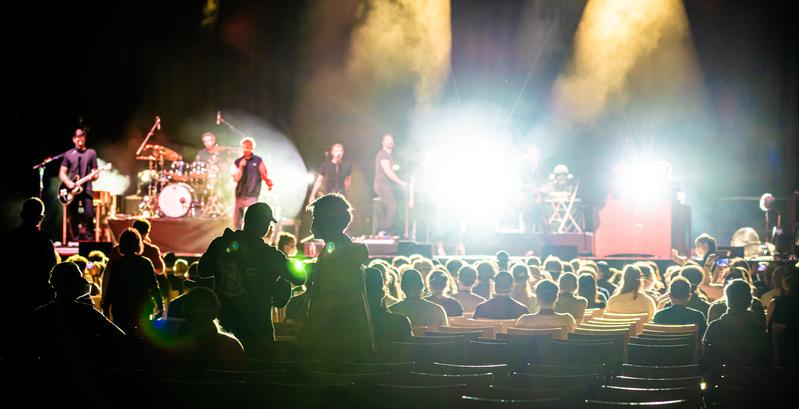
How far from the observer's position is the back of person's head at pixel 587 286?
25.1ft

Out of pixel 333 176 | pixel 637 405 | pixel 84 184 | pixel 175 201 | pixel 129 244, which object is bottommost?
pixel 637 405

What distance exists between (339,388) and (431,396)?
1.48ft

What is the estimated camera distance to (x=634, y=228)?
1412 centimetres

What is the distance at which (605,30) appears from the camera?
1755 cm

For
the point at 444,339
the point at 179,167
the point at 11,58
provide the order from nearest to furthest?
the point at 444,339, the point at 11,58, the point at 179,167

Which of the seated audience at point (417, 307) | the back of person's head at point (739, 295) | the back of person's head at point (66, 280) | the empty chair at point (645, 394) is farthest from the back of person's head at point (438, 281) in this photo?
the back of person's head at point (66, 280)

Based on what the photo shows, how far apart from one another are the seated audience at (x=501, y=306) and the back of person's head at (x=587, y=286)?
0.99m

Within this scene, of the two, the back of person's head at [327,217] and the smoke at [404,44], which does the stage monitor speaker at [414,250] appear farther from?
the back of person's head at [327,217]

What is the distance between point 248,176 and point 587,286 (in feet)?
23.2

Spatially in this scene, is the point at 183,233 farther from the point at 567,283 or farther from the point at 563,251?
the point at 567,283

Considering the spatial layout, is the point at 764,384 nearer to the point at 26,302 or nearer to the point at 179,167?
the point at 26,302

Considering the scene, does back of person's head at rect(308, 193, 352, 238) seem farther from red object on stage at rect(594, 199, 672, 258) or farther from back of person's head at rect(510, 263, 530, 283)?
red object on stage at rect(594, 199, 672, 258)

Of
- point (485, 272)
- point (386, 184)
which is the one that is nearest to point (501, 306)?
point (485, 272)

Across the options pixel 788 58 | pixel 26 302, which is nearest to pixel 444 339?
pixel 26 302
